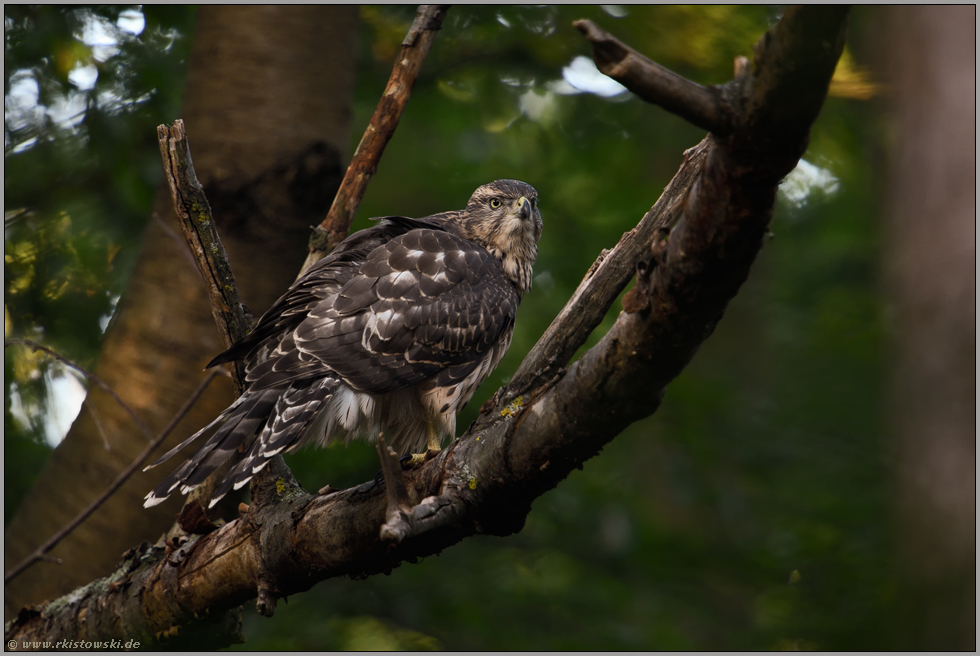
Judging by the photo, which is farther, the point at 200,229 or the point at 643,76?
the point at 200,229

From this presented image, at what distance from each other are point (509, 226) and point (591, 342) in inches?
42.1

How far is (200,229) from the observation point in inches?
112

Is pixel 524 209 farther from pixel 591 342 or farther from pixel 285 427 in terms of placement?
pixel 285 427

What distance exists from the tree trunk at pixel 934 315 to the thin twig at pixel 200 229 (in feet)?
8.54

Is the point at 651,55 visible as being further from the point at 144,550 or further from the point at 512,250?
the point at 144,550

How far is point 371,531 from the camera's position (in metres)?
2.43

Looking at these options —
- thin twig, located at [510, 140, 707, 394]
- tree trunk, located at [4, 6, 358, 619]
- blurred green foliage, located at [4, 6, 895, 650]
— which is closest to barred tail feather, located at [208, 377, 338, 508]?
thin twig, located at [510, 140, 707, 394]

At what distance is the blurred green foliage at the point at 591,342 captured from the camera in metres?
4.33

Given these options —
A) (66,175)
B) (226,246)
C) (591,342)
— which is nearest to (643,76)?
(226,246)

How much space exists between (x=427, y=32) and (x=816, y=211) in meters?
3.56

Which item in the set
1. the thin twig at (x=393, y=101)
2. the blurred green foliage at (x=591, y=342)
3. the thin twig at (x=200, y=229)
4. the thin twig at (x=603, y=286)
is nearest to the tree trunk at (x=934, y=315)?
the thin twig at (x=603, y=286)

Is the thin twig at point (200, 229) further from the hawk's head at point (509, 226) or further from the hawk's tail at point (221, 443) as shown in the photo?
the hawk's head at point (509, 226)

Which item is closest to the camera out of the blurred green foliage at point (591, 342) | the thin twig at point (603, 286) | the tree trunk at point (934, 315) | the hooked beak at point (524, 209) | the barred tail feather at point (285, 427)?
the tree trunk at point (934, 315)

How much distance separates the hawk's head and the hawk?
23 cm
